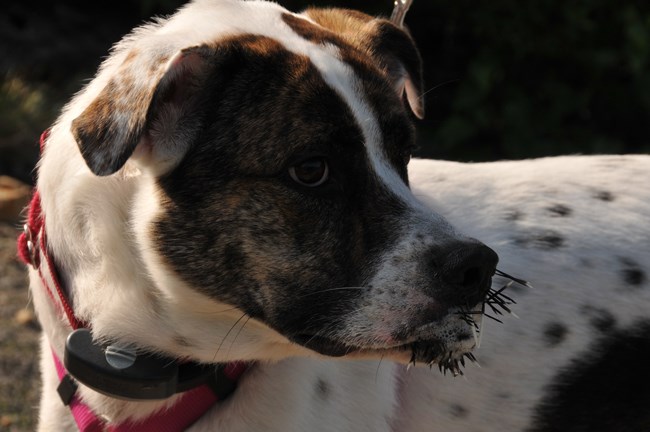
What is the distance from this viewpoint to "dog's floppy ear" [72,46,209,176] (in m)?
2.44

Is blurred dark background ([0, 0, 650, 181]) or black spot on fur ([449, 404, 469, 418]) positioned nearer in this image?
black spot on fur ([449, 404, 469, 418])

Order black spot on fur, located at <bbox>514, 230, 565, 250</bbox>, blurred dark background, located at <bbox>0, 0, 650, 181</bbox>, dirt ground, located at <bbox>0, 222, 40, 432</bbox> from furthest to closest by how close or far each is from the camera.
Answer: blurred dark background, located at <bbox>0, 0, 650, 181</bbox> → dirt ground, located at <bbox>0, 222, 40, 432</bbox> → black spot on fur, located at <bbox>514, 230, 565, 250</bbox>

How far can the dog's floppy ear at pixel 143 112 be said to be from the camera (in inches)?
96.0

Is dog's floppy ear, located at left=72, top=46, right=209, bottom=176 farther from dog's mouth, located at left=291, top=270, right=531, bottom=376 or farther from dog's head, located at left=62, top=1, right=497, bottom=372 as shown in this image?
dog's mouth, located at left=291, top=270, right=531, bottom=376

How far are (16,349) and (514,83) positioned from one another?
137 inches

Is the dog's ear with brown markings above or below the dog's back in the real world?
above

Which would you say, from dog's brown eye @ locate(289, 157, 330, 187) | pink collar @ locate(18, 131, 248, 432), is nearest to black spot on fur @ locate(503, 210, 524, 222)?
dog's brown eye @ locate(289, 157, 330, 187)

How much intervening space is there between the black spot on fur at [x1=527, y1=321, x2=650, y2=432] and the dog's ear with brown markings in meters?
0.88

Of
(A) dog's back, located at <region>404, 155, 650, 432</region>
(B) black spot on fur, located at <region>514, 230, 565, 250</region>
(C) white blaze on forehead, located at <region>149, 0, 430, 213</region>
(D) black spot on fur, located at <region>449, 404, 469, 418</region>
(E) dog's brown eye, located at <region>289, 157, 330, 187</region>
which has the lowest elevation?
(D) black spot on fur, located at <region>449, 404, 469, 418</region>

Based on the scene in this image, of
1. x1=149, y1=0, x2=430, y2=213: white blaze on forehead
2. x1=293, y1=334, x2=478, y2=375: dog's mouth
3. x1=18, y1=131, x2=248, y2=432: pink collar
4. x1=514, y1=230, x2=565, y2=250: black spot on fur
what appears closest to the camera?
x1=293, y1=334, x2=478, y2=375: dog's mouth

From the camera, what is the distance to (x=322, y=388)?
9.39 feet

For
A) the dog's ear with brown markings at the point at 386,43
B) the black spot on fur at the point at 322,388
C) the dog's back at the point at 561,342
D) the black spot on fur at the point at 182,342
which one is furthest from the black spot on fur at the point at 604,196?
the black spot on fur at the point at 182,342

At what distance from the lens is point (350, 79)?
269cm

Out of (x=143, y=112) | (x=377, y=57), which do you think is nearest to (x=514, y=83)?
(x=377, y=57)
